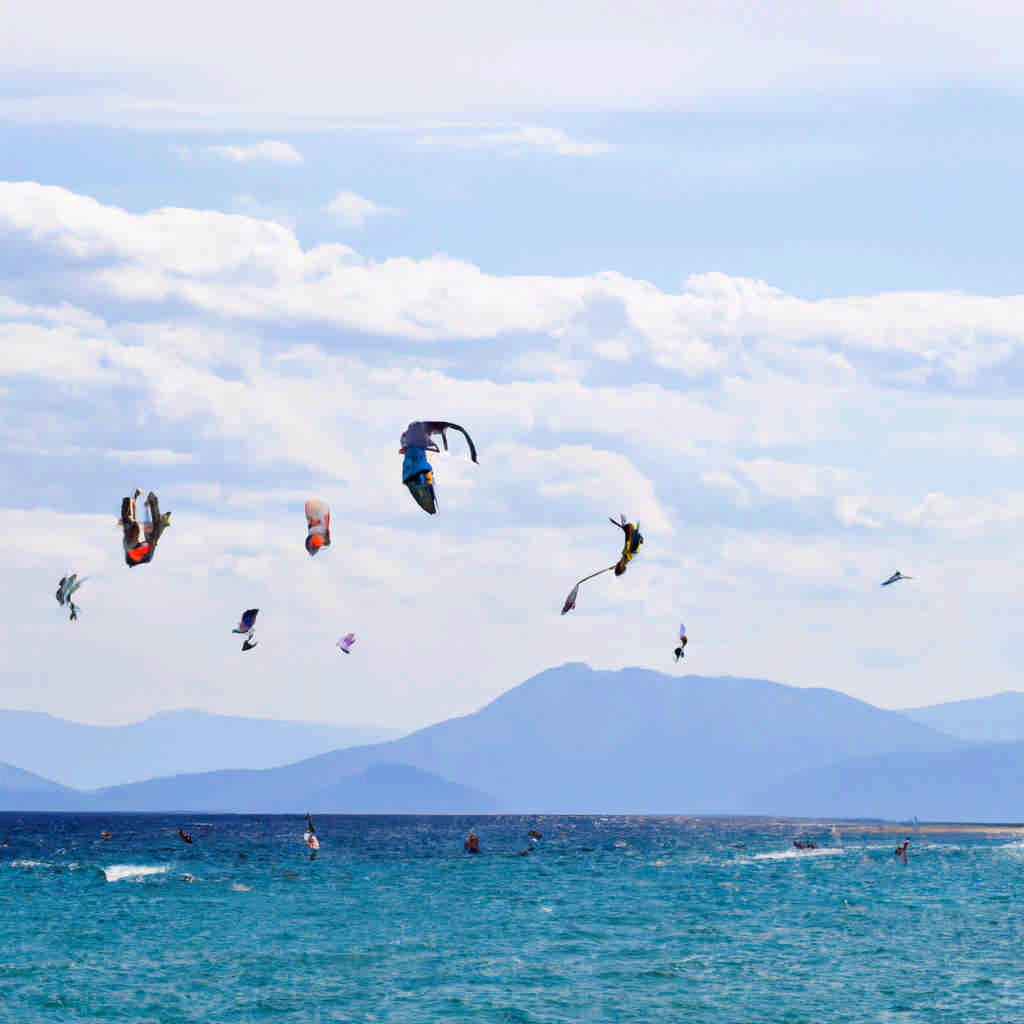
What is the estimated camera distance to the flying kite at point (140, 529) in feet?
101

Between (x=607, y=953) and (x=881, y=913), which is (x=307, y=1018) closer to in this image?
(x=607, y=953)

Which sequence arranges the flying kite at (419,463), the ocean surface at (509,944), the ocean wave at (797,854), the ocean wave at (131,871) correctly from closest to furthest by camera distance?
the flying kite at (419,463), the ocean surface at (509,944), the ocean wave at (131,871), the ocean wave at (797,854)

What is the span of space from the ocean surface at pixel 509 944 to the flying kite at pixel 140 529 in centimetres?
1754

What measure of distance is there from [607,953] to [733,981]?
7.73m

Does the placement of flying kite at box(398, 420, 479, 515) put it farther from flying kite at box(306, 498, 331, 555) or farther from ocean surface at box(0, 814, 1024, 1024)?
ocean surface at box(0, 814, 1024, 1024)

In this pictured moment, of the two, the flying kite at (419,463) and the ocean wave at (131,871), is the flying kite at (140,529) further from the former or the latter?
the ocean wave at (131,871)

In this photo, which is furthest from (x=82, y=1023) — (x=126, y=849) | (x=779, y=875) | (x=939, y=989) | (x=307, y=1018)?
(x=126, y=849)

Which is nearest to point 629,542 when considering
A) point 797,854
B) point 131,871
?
point 131,871

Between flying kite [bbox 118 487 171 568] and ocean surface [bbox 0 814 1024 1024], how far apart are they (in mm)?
17543

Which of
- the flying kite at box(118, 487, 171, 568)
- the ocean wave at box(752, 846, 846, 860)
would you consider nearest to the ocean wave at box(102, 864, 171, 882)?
the ocean wave at box(752, 846, 846, 860)

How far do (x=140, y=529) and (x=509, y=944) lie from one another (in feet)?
106

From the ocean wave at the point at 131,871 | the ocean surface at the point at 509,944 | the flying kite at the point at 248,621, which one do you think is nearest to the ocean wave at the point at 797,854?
the ocean surface at the point at 509,944

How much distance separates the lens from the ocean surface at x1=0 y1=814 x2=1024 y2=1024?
4391 centimetres

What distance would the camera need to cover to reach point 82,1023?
41188mm
